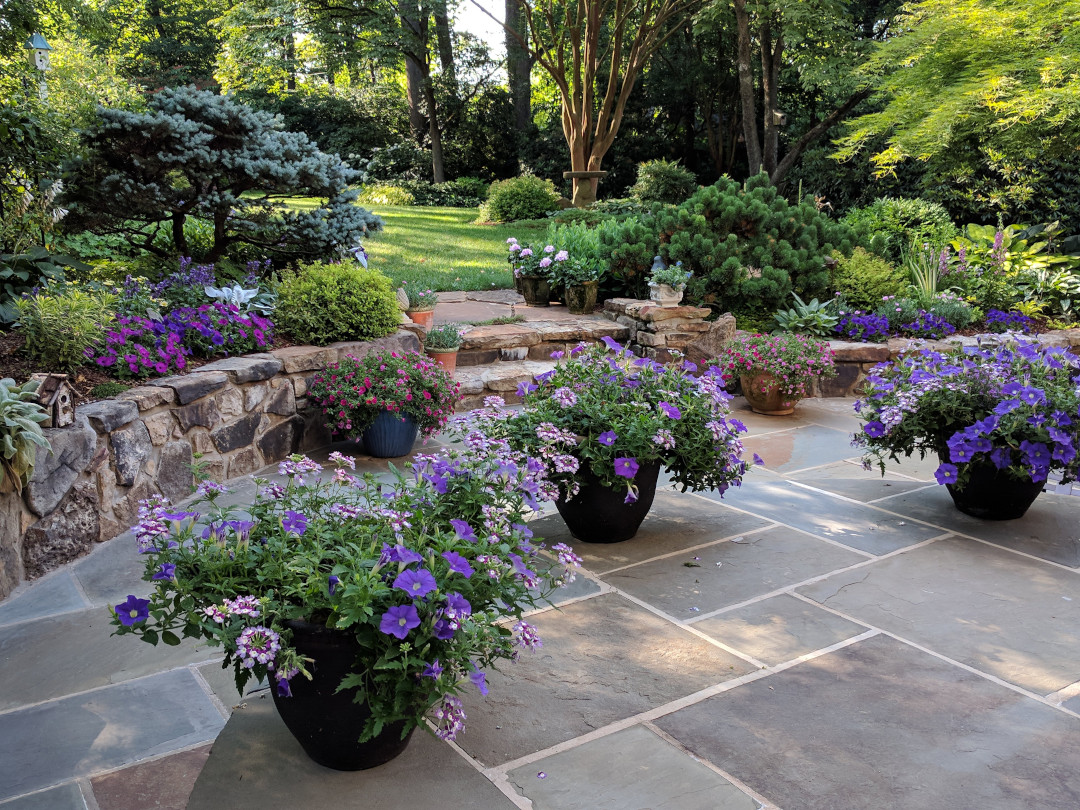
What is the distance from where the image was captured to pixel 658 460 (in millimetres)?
3570

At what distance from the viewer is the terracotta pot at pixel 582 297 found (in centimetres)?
738

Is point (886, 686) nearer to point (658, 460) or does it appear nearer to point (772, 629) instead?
point (772, 629)

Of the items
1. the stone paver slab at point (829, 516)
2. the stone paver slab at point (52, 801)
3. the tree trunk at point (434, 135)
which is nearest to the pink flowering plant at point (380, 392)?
the stone paver slab at point (829, 516)

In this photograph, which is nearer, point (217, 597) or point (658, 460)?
point (217, 597)

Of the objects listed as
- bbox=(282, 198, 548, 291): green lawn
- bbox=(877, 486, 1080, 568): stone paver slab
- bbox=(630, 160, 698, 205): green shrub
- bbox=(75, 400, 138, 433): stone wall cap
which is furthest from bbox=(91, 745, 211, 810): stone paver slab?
bbox=(630, 160, 698, 205): green shrub

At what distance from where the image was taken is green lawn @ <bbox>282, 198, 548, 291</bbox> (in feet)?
29.1

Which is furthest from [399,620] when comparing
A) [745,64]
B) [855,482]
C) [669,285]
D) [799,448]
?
[745,64]

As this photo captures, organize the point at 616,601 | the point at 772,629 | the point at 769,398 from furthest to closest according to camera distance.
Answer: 1. the point at 769,398
2. the point at 616,601
3. the point at 772,629

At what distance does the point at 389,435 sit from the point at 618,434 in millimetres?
1846

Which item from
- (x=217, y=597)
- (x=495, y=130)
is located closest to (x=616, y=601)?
(x=217, y=597)

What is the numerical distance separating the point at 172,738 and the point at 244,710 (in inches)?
7.5

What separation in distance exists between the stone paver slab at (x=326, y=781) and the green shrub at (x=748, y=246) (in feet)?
17.4

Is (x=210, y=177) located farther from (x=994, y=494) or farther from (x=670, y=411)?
(x=994, y=494)

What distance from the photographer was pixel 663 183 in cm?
1521
